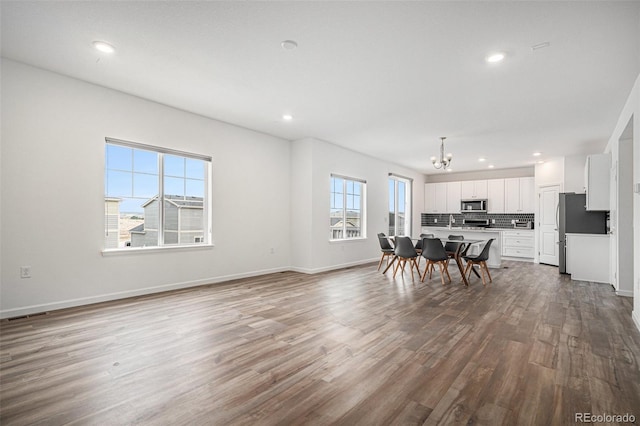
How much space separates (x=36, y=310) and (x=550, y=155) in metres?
10.1

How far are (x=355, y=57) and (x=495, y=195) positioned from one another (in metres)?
8.09

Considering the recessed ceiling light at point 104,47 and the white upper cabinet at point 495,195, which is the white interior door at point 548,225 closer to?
the white upper cabinet at point 495,195

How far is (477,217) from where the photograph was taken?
10.1 m

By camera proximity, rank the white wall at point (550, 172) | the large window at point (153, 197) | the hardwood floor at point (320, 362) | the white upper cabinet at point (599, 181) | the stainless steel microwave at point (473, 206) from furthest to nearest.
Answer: the stainless steel microwave at point (473, 206) < the white wall at point (550, 172) < the white upper cabinet at point (599, 181) < the large window at point (153, 197) < the hardwood floor at point (320, 362)

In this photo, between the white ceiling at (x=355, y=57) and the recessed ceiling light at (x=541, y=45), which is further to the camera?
the recessed ceiling light at (x=541, y=45)

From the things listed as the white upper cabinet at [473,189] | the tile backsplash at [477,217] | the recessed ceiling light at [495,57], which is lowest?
the tile backsplash at [477,217]

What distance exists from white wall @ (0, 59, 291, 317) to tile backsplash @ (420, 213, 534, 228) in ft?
25.7

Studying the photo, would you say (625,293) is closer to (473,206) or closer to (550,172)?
(550,172)

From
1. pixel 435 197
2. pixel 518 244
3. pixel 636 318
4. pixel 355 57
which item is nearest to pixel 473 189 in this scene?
pixel 435 197

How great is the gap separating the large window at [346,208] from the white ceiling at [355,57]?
7.06 ft

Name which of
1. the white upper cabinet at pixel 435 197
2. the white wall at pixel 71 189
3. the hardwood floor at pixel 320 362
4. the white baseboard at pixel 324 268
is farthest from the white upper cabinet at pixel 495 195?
the white wall at pixel 71 189

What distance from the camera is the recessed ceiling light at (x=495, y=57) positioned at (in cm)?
306

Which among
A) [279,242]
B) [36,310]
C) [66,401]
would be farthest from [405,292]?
[36,310]

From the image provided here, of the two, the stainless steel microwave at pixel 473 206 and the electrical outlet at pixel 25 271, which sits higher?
the stainless steel microwave at pixel 473 206
